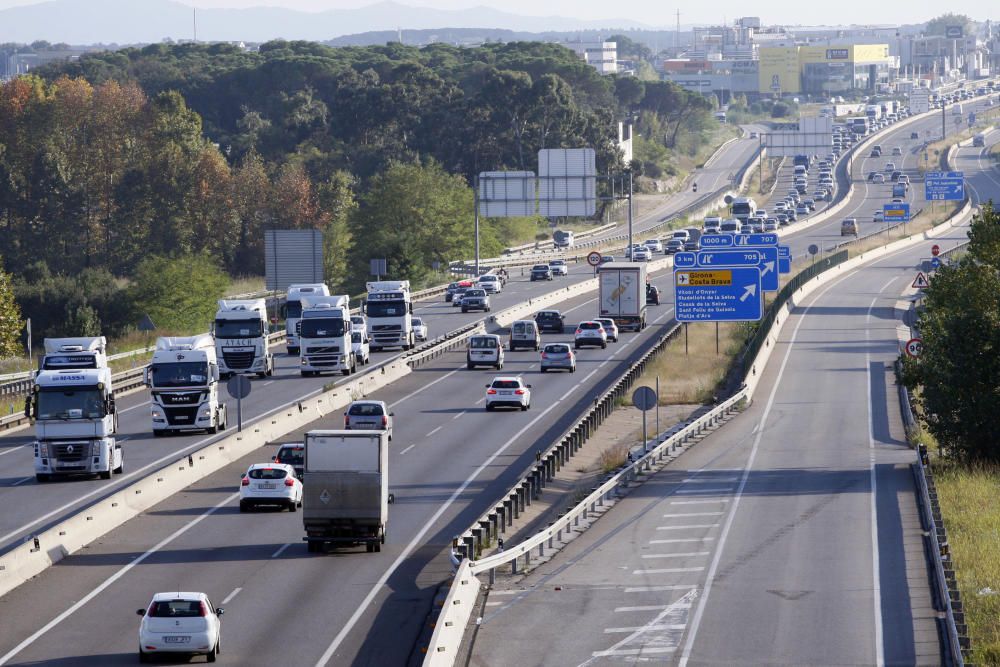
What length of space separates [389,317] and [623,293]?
1470cm

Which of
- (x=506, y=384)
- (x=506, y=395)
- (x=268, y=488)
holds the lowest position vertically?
(x=506, y=395)

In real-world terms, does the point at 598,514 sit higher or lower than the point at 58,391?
lower

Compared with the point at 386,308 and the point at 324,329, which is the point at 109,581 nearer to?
the point at 324,329

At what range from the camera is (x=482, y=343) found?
70.3 m

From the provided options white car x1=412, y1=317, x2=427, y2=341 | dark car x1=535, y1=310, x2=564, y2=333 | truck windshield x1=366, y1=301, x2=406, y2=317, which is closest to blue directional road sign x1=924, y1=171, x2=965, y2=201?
dark car x1=535, y1=310, x2=564, y2=333

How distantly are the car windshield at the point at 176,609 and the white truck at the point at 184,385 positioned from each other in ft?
82.0

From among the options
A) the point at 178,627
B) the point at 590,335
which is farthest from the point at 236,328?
the point at 178,627

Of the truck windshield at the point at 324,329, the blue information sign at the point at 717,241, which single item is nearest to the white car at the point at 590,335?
the blue information sign at the point at 717,241

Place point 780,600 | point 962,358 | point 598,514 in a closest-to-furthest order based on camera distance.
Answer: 1. point 780,600
2. point 598,514
3. point 962,358

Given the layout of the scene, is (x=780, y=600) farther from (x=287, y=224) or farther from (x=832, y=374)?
(x=287, y=224)

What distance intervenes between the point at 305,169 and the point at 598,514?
133664mm

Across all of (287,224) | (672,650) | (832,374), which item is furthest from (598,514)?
(287,224)

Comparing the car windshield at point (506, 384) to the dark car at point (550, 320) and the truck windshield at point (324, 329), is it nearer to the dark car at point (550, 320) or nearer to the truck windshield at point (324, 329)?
the truck windshield at point (324, 329)

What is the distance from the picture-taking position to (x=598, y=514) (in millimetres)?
37531
